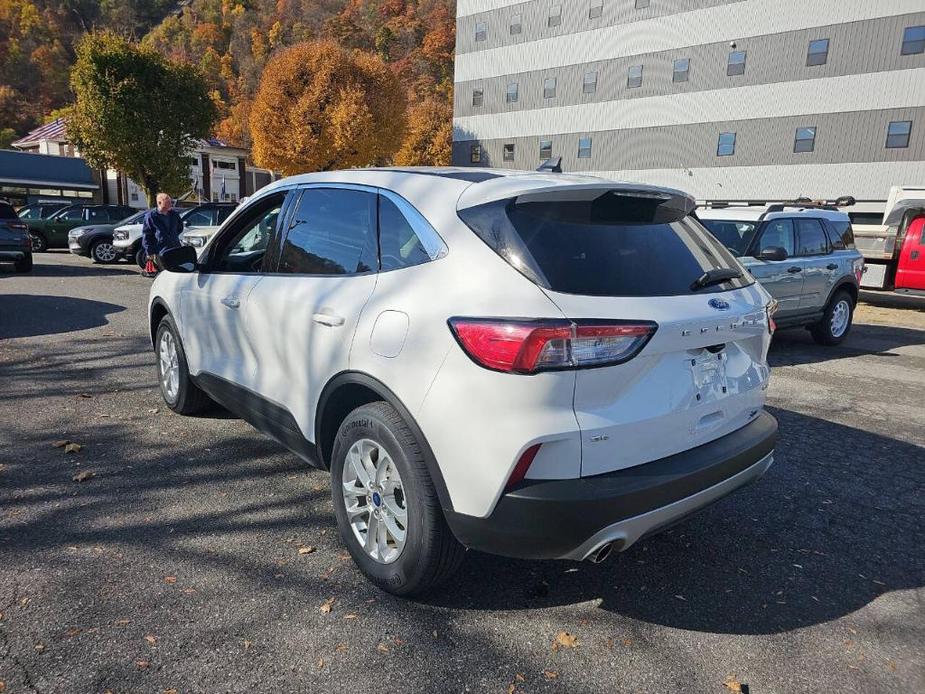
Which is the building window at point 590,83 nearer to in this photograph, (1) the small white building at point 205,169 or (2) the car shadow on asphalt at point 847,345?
(1) the small white building at point 205,169

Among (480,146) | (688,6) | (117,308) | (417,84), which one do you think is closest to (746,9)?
(688,6)

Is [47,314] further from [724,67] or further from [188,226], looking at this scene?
[724,67]

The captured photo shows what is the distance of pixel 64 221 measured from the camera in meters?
20.7

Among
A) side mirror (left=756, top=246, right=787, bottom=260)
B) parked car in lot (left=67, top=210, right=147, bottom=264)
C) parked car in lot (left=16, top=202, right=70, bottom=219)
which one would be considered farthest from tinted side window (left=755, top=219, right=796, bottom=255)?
parked car in lot (left=16, top=202, right=70, bottom=219)

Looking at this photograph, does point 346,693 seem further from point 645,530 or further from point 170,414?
point 170,414

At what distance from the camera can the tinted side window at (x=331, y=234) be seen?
2.98 meters

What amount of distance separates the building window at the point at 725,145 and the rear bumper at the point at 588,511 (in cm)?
3414

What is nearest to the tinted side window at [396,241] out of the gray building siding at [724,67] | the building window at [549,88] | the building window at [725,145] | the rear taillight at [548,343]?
the rear taillight at [548,343]

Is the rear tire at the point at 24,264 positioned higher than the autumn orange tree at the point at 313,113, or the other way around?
the autumn orange tree at the point at 313,113

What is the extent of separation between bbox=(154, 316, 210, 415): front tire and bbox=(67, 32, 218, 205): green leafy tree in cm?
2503

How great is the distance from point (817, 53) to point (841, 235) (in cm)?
2611

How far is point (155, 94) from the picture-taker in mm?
26297

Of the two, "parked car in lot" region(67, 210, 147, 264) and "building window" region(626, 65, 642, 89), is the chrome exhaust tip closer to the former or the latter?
"parked car in lot" region(67, 210, 147, 264)

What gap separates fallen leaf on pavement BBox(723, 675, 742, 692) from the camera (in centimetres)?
226
